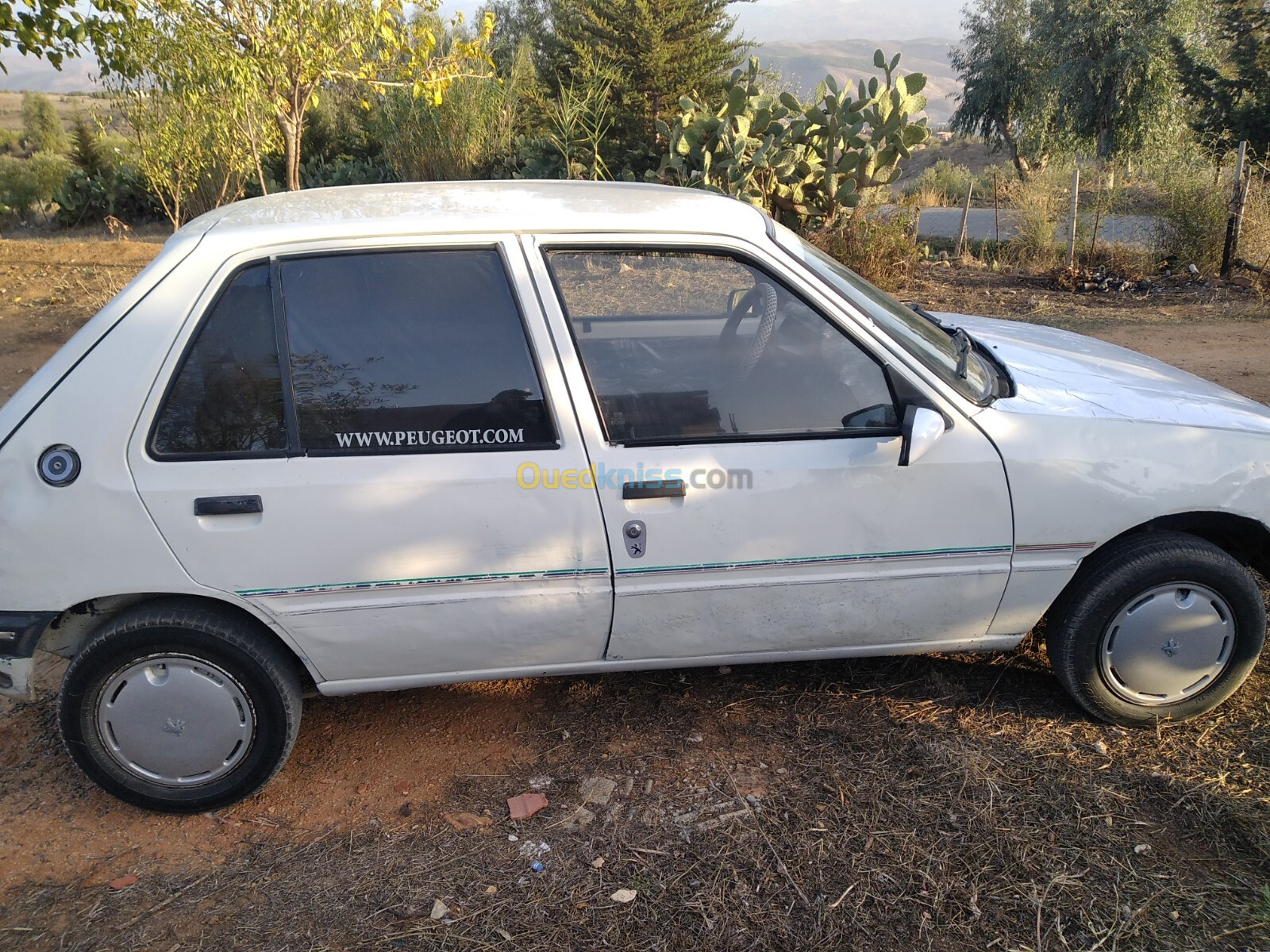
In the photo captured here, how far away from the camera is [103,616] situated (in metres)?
2.72

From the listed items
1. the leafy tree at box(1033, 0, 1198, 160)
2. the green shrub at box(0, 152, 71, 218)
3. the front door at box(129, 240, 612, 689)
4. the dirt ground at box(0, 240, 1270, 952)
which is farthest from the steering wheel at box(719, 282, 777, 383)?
the leafy tree at box(1033, 0, 1198, 160)

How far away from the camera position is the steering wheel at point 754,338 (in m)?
2.89

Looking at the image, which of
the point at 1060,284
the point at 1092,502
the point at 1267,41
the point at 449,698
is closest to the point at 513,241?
the point at 449,698

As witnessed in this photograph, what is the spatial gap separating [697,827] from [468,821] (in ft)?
2.32

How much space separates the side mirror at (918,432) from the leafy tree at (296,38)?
6.26 metres

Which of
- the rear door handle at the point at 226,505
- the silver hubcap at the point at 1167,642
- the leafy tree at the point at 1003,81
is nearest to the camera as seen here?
the rear door handle at the point at 226,505

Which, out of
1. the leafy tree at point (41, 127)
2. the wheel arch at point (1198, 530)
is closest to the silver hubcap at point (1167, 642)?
the wheel arch at point (1198, 530)

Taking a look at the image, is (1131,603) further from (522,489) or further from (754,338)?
(522,489)

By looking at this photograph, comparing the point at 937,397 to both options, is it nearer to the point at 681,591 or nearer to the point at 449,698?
the point at 681,591

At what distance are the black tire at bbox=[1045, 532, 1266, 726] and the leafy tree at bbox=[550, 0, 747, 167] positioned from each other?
16.4 metres

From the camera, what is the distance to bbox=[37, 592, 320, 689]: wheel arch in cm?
269

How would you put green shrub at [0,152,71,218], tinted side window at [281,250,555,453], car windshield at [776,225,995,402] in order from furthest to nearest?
green shrub at [0,152,71,218] → car windshield at [776,225,995,402] → tinted side window at [281,250,555,453]

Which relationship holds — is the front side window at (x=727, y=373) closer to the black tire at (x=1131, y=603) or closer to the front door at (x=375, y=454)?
the front door at (x=375, y=454)

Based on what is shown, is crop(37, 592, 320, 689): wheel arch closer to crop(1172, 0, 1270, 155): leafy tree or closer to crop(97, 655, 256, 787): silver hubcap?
crop(97, 655, 256, 787): silver hubcap
